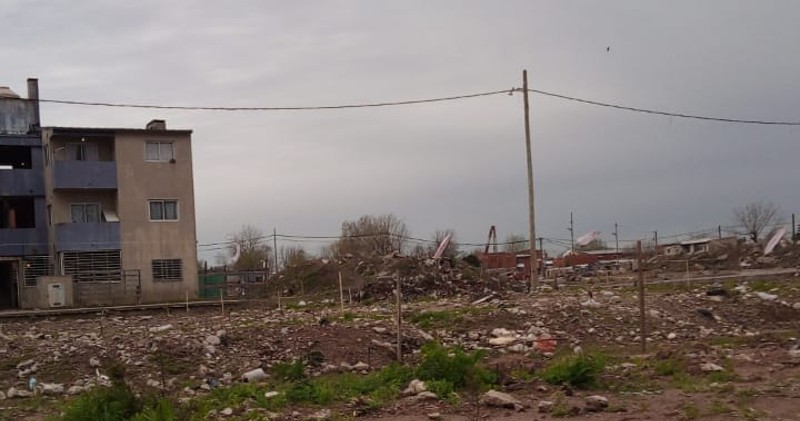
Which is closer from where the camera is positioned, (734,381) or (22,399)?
(734,381)

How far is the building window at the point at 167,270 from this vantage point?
38875mm

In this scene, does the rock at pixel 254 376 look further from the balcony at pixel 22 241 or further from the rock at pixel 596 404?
the balcony at pixel 22 241

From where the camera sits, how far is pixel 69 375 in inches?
532

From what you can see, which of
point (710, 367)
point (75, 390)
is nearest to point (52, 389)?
point (75, 390)

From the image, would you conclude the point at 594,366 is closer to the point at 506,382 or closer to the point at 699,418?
the point at 506,382

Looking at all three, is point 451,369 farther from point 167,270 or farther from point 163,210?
point 163,210

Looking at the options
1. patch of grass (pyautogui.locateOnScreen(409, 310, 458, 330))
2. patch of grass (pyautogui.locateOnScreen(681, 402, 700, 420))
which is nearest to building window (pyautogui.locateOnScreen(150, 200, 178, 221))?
patch of grass (pyautogui.locateOnScreen(409, 310, 458, 330))

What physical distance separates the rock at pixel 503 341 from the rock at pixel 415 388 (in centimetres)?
541

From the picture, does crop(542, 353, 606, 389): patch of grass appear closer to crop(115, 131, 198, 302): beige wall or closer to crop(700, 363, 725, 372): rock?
crop(700, 363, 725, 372): rock

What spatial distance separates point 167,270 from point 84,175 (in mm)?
5988

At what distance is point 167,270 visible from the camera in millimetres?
39062

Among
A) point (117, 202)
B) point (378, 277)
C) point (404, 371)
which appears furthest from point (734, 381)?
point (117, 202)

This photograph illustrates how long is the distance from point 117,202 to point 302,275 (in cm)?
987

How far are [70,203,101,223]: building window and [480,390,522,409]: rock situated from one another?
110 ft
